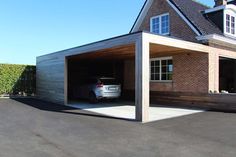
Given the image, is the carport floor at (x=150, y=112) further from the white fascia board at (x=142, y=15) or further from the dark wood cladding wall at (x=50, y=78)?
the white fascia board at (x=142, y=15)

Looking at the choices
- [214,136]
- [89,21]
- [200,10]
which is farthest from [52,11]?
[214,136]

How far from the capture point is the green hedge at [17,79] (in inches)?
730

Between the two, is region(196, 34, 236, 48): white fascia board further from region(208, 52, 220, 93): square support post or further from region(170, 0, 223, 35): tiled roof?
region(208, 52, 220, 93): square support post

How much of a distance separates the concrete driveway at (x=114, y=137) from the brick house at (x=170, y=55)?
9.84 feet

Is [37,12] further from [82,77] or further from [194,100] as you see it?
[194,100]

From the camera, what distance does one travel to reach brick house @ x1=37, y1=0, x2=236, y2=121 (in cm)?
1239

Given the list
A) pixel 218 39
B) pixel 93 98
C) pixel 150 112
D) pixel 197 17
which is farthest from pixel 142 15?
pixel 150 112

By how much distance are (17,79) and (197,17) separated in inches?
556

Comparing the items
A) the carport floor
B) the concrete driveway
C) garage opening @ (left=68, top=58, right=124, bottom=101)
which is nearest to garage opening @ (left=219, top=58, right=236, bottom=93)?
the carport floor

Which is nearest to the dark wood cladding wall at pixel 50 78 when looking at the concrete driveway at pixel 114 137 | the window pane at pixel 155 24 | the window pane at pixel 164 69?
the concrete driveway at pixel 114 137

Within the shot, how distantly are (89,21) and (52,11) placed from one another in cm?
251

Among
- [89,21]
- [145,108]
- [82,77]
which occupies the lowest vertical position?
[145,108]

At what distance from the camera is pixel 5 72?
18.6 m

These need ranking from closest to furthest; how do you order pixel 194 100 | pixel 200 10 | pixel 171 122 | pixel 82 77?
pixel 171 122 → pixel 194 100 → pixel 200 10 → pixel 82 77
